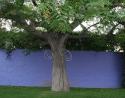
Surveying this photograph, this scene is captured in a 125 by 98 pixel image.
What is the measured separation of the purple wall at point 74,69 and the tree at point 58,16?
110 inches

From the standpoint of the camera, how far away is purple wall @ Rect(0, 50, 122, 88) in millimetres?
24016

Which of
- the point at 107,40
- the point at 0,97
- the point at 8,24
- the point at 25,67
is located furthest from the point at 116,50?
the point at 0,97

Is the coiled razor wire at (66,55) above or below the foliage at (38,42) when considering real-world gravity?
below

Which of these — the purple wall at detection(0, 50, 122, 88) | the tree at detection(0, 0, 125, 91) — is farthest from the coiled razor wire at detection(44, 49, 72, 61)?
the tree at detection(0, 0, 125, 91)

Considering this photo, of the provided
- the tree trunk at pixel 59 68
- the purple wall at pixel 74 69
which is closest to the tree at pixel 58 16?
the tree trunk at pixel 59 68

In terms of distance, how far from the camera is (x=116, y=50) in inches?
981

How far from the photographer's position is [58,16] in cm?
1324

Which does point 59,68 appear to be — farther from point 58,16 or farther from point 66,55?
point 58,16

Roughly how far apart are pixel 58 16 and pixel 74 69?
11.4 m

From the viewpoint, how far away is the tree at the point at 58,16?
13383 millimetres

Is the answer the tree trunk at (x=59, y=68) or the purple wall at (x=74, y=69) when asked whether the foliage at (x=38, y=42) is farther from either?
the tree trunk at (x=59, y=68)

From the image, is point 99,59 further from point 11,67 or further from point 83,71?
point 11,67

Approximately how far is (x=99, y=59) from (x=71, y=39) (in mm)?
1914

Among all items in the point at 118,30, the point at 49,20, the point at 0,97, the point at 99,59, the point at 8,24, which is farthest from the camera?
the point at 99,59
